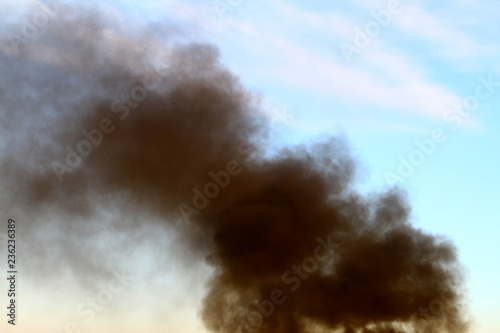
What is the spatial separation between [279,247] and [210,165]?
23.2 feet

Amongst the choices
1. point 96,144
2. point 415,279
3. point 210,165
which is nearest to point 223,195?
point 210,165

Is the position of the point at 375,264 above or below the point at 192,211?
below

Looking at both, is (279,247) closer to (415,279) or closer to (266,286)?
(266,286)

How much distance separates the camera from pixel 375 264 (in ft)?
137

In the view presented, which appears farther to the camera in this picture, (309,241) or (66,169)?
(309,241)

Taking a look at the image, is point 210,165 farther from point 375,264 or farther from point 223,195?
point 375,264

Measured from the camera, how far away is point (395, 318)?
42.2 metres

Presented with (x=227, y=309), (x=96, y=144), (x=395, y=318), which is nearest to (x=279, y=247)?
(x=227, y=309)

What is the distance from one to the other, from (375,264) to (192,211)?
1276cm

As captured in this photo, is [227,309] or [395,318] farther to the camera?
[395,318]

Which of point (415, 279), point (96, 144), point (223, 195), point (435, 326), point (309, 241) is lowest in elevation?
point (435, 326)

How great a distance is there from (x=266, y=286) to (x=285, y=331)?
131 inches

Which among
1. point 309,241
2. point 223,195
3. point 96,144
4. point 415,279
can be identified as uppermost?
point 96,144

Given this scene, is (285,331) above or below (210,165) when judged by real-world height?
below
